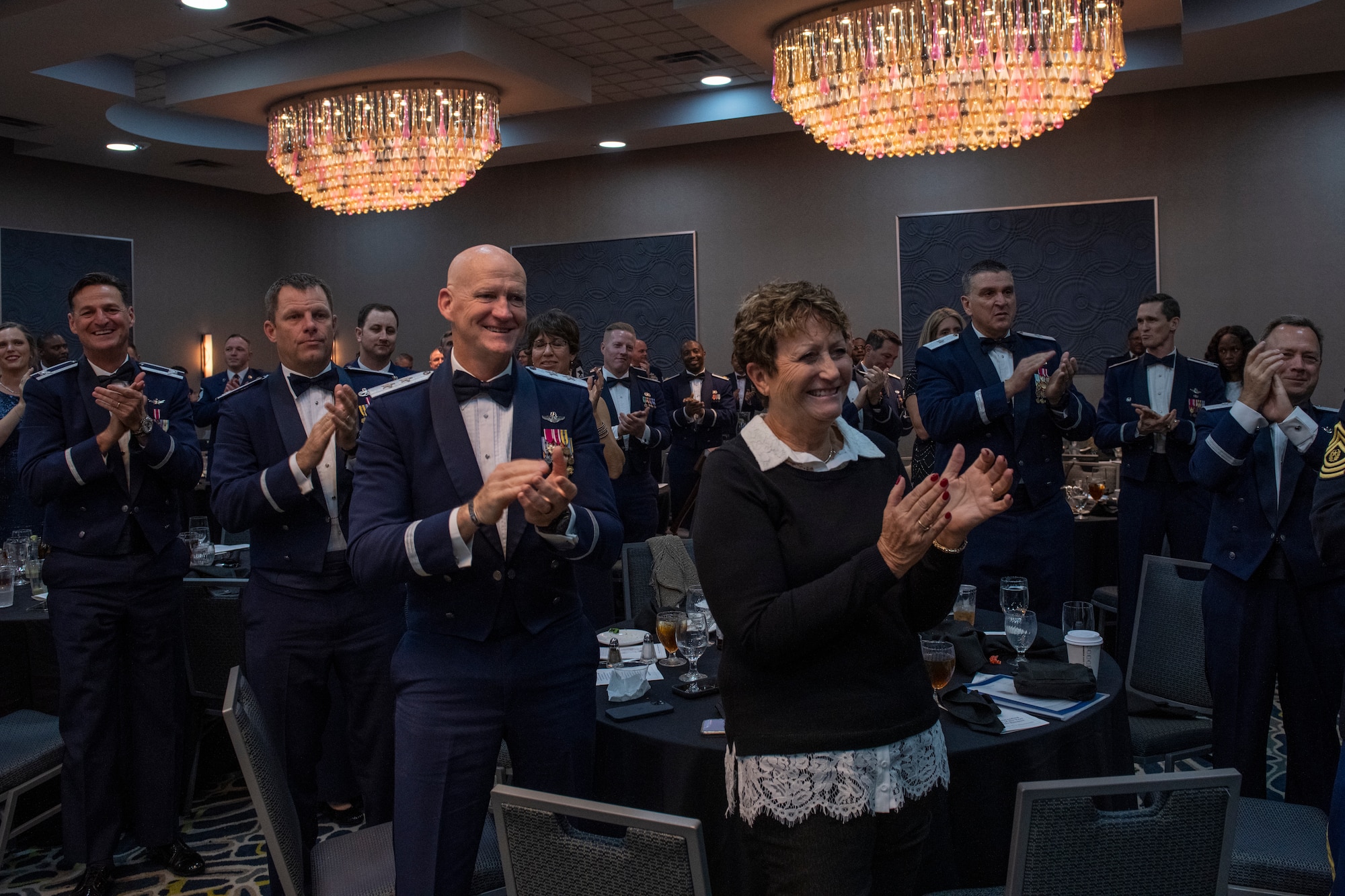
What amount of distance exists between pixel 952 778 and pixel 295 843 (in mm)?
1421

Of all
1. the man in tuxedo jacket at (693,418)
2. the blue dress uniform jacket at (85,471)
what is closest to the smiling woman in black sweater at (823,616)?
the blue dress uniform jacket at (85,471)

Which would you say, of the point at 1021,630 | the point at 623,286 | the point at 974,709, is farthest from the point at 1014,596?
the point at 623,286

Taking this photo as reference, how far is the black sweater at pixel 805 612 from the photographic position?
1.82 m

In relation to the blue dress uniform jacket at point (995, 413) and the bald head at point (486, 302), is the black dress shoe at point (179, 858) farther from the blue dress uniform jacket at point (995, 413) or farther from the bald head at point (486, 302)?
the blue dress uniform jacket at point (995, 413)

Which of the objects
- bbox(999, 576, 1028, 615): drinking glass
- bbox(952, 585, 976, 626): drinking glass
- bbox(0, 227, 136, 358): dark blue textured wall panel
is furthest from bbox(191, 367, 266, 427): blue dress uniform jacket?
bbox(999, 576, 1028, 615): drinking glass

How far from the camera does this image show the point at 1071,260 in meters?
9.02

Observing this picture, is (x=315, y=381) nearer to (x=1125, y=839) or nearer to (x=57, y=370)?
(x=57, y=370)

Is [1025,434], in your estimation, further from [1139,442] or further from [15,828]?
[15,828]

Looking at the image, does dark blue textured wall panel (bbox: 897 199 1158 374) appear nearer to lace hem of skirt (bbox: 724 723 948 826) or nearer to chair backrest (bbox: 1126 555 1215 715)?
chair backrest (bbox: 1126 555 1215 715)

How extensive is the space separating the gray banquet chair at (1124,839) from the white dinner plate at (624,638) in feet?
5.06

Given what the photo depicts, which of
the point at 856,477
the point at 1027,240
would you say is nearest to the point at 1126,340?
the point at 1027,240

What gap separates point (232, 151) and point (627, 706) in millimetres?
9101

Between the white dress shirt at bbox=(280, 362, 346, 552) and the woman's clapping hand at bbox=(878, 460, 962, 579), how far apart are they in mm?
1836

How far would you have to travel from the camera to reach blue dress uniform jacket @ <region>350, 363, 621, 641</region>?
2.26 m
